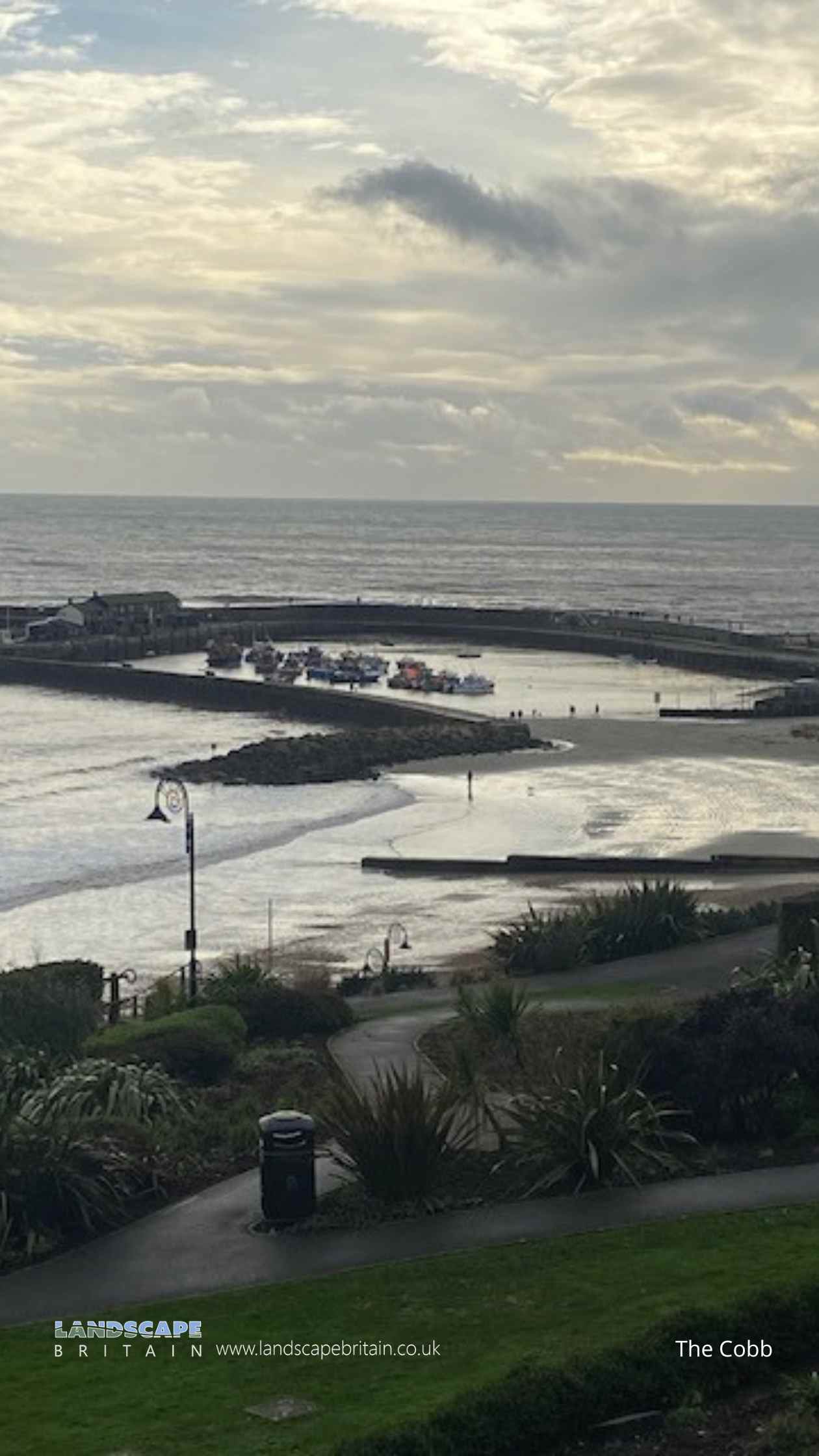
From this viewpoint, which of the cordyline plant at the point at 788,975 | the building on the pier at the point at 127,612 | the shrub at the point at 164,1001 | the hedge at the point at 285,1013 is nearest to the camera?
the cordyline plant at the point at 788,975

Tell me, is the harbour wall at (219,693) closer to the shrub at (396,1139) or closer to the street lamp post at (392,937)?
the street lamp post at (392,937)

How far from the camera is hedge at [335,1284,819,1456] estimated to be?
11938 mm

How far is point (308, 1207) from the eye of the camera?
16500 millimetres

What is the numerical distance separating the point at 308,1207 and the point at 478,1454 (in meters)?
4.75

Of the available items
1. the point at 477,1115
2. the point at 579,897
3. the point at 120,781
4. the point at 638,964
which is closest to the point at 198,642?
the point at 120,781

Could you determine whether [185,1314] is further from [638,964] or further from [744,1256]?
[638,964]

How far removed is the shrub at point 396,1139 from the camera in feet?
54.8

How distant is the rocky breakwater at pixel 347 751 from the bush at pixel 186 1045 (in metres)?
41.2

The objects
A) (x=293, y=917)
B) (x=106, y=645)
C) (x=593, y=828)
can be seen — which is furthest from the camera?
(x=106, y=645)

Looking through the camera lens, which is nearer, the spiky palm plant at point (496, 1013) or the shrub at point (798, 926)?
the spiky palm plant at point (496, 1013)

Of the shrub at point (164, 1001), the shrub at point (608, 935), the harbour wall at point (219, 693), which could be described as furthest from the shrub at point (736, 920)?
the harbour wall at point (219, 693)

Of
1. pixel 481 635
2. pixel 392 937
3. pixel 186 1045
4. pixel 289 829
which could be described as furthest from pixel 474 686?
pixel 186 1045

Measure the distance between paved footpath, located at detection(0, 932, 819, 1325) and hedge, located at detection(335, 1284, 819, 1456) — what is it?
2.44 meters

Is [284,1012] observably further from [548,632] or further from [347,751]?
[548,632]
